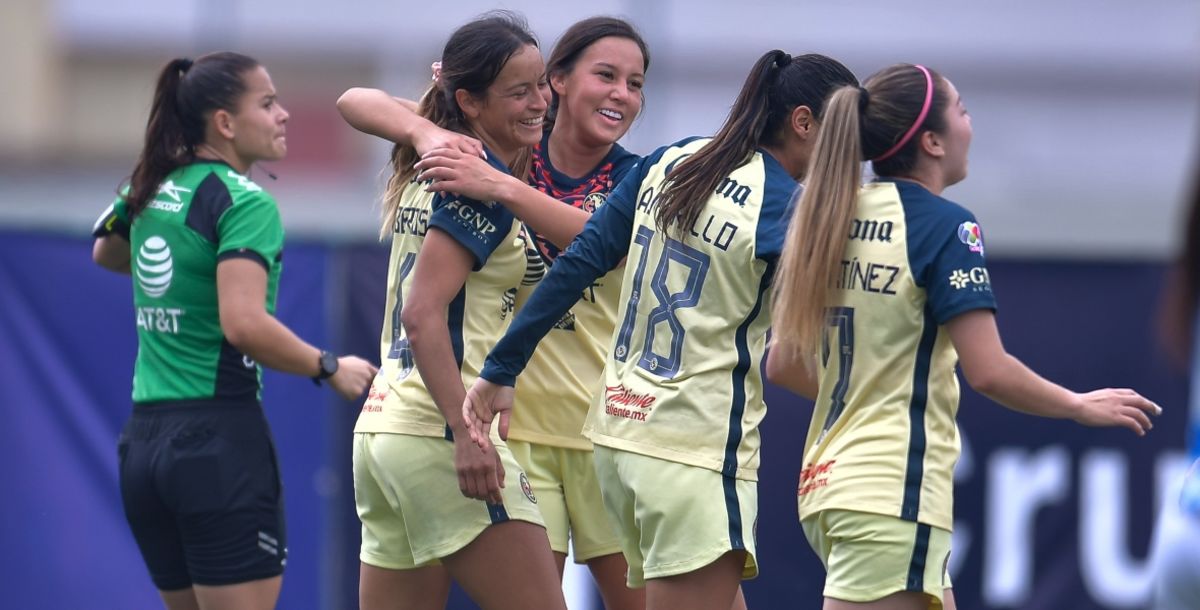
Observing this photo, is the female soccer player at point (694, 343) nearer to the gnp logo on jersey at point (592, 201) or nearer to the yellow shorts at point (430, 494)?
the yellow shorts at point (430, 494)

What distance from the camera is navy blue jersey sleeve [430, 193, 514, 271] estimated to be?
12.0 feet

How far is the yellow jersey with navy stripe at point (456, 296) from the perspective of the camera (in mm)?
3701

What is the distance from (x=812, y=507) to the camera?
11.8ft

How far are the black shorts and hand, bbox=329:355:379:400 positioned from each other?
237 mm

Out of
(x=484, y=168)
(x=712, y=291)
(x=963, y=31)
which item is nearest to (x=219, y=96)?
(x=484, y=168)

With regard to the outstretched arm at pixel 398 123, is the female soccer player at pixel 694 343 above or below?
below

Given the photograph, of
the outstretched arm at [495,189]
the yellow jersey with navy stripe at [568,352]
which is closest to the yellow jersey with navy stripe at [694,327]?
the outstretched arm at [495,189]

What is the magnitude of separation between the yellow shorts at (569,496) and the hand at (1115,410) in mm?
1316

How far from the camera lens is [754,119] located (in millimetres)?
3672

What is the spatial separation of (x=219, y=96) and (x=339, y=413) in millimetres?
2395

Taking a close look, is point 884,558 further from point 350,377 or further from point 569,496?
point 350,377

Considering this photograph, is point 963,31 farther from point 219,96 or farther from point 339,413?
point 219,96

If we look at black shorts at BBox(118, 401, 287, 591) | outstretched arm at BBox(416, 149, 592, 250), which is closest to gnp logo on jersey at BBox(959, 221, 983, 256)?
outstretched arm at BBox(416, 149, 592, 250)

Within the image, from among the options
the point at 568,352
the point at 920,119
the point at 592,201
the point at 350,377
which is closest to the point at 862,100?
the point at 920,119
